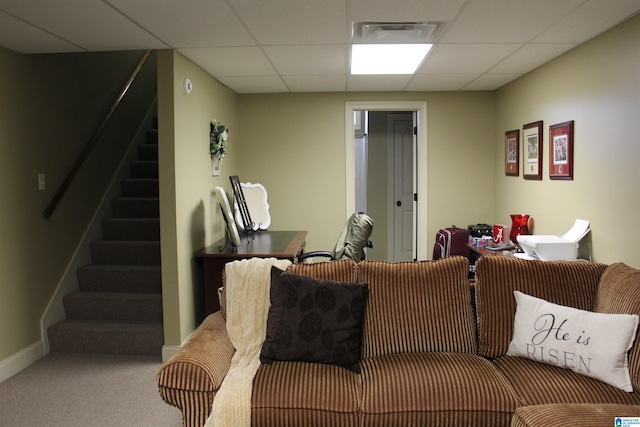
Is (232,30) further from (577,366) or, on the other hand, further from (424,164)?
(424,164)

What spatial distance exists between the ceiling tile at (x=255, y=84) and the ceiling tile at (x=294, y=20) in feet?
4.20

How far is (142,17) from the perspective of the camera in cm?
279

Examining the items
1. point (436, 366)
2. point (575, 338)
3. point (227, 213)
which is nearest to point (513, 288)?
point (575, 338)

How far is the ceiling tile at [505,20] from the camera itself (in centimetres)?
266

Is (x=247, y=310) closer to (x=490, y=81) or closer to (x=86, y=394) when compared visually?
(x=86, y=394)

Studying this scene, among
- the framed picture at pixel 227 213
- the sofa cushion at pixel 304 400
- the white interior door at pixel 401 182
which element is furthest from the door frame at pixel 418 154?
the sofa cushion at pixel 304 400

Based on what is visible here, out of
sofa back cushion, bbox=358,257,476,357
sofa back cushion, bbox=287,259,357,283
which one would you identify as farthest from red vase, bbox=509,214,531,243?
sofa back cushion, bbox=287,259,357,283

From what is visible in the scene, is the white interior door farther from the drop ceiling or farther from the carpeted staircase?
the carpeted staircase

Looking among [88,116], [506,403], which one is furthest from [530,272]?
[88,116]

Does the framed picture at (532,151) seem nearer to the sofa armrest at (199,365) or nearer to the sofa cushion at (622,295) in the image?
the sofa cushion at (622,295)

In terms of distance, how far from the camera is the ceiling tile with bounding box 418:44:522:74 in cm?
353

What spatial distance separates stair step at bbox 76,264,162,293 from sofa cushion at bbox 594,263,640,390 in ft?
10.6

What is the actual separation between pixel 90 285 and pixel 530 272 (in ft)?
11.3

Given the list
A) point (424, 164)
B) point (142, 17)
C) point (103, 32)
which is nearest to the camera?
point (142, 17)
